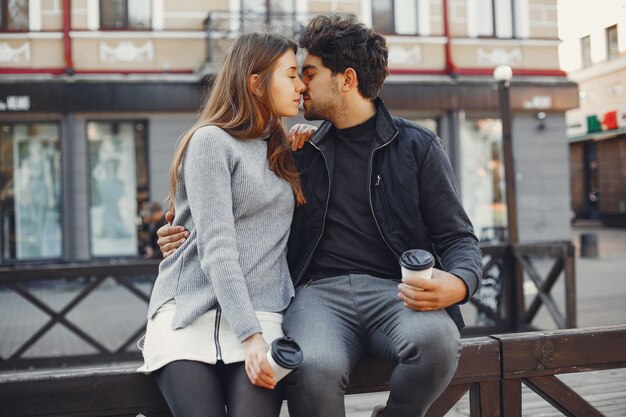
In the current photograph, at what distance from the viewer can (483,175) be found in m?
16.7

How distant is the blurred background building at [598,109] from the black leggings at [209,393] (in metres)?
5.50

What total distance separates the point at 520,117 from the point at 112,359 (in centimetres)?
1201

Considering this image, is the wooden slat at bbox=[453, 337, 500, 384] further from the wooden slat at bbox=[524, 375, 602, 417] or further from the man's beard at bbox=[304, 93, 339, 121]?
the man's beard at bbox=[304, 93, 339, 121]

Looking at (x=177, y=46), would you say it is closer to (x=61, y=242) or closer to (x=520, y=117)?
(x=61, y=242)

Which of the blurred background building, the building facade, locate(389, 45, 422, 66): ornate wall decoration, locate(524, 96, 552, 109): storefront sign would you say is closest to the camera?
the blurred background building

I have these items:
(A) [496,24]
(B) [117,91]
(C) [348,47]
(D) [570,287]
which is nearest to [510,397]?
(C) [348,47]

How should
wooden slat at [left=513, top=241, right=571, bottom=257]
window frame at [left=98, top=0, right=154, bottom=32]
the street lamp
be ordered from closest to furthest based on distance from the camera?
1. wooden slat at [left=513, top=241, right=571, bottom=257]
2. the street lamp
3. window frame at [left=98, top=0, right=154, bottom=32]

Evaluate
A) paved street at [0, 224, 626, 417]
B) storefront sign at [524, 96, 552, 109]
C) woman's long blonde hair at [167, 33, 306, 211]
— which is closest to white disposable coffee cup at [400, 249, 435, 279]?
woman's long blonde hair at [167, 33, 306, 211]

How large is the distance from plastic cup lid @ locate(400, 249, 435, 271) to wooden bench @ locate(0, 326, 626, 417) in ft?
1.68

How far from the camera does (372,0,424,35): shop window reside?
16.0m

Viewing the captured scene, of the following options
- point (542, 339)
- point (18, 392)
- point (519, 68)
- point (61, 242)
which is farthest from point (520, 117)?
point (18, 392)

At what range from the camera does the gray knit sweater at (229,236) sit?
2.40m

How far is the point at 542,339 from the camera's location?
2893 mm

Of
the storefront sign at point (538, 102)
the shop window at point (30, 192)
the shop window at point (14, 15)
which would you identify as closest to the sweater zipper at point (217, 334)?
the shop window at point (30, 192)
